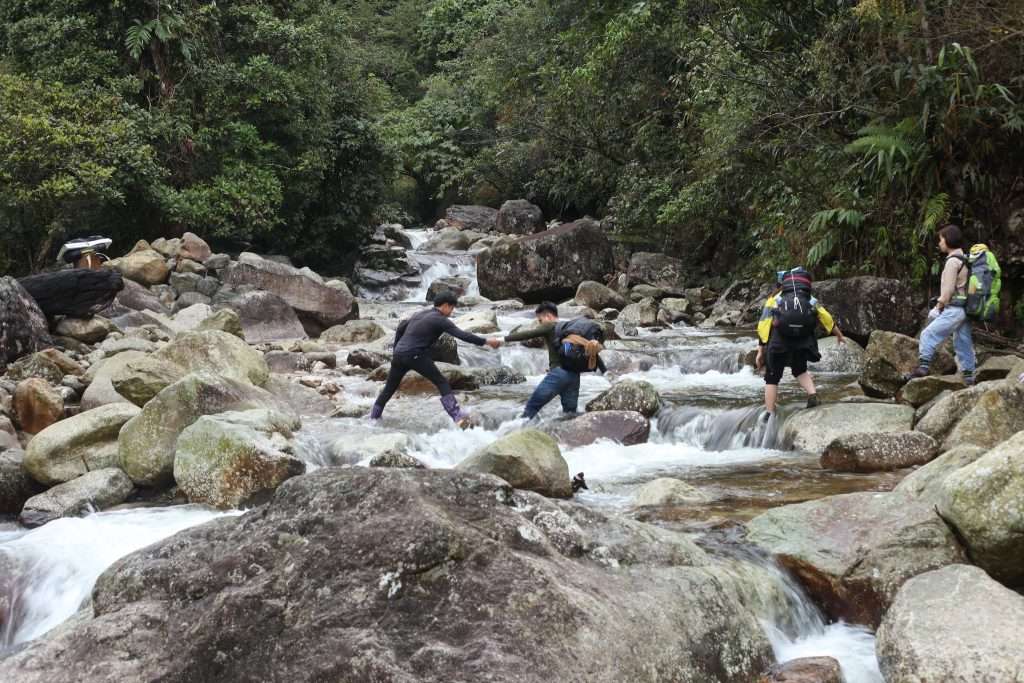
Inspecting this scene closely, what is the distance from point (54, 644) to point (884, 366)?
9.24 metres

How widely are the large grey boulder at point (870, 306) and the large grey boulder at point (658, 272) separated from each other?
8.53 metres

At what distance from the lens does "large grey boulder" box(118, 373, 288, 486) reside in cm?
805

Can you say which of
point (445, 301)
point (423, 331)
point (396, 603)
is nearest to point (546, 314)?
point (445, 301)

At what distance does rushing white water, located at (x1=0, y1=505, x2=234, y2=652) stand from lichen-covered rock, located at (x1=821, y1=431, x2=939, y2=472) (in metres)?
5.39

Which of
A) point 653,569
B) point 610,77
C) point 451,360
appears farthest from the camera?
point 610,77

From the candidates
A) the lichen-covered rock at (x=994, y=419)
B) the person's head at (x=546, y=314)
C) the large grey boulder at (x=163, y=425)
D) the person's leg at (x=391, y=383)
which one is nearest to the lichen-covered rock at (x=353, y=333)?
the person's leg at (x=391, y=383)

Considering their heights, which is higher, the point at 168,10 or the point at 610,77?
the point at 168,10

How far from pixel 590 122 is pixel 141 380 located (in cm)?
1702

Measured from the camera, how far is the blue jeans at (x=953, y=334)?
952 centimetres

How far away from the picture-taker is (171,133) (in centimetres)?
2172

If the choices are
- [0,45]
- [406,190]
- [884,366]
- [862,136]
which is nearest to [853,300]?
[862,136]

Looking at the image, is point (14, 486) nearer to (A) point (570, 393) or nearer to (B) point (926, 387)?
(A) point (570, 393)

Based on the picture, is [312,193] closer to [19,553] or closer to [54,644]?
[19,553]

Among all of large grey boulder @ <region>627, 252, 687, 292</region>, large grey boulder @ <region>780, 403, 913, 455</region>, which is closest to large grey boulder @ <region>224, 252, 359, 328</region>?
Result: large grey boulder @ <region>627, 252, 687, 292</region>
